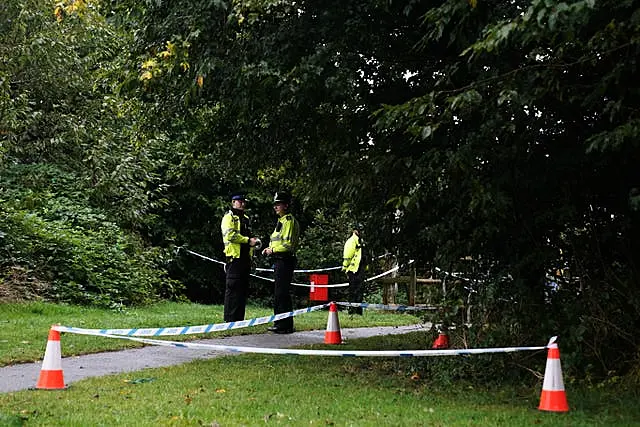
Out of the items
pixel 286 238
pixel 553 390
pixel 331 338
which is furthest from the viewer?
pixel 286 238

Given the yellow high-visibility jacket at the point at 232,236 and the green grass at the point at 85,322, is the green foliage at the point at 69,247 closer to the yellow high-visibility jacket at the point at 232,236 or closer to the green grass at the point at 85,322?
the green grass at the point at 85,322

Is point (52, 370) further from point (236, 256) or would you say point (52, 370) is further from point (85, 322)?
point (85, 322)

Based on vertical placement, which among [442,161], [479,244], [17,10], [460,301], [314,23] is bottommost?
[460,301]

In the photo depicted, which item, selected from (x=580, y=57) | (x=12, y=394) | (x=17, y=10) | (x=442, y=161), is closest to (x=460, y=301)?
(x=442, y=161)

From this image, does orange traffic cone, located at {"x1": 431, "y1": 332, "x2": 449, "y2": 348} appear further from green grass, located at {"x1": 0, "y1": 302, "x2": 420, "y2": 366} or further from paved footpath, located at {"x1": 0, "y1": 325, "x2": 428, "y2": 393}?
green grass, located at {"x1": 0, "y1": 302, "x2": 420, "y2": 366}

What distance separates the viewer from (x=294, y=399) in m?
7.55

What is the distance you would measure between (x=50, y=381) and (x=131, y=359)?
95.3 inches

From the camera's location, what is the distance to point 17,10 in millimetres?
17891

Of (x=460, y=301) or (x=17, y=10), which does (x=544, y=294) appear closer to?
(x=460, y=301)

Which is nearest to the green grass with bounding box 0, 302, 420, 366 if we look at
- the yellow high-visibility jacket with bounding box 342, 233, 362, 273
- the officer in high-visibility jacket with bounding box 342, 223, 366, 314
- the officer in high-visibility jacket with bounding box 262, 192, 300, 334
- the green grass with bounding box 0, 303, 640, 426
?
the green grass with bounding box 0, 303, 640, 426

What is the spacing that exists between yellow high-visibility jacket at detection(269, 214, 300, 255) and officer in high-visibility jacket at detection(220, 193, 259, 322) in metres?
0.32

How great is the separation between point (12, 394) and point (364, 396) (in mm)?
3147

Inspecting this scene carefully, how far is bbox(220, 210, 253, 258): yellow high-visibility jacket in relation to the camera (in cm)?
1285

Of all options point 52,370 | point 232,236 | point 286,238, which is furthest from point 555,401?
point 232,236
